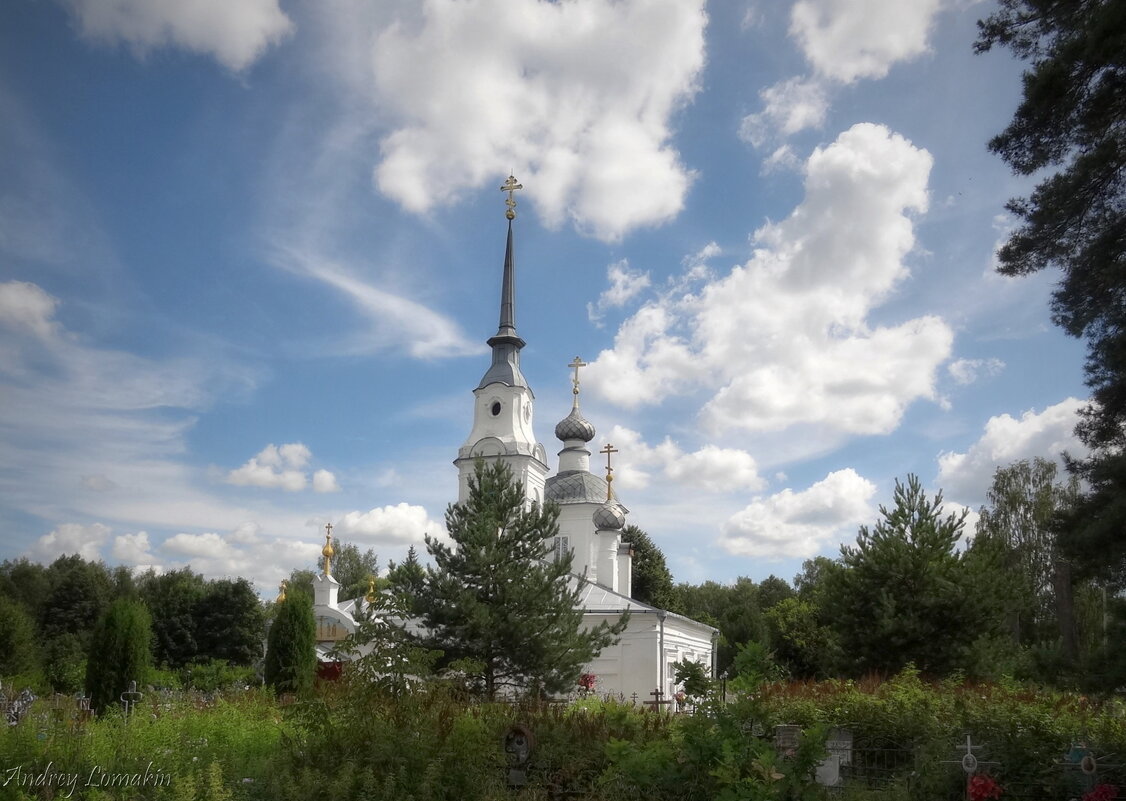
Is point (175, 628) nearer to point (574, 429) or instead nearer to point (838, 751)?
point (574, 429)

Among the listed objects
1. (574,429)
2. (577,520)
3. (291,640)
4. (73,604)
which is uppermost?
(574,429)

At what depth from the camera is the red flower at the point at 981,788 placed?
8.00m

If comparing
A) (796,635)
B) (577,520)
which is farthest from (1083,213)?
(796,635)

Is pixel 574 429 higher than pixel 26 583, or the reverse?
pixel 574 429

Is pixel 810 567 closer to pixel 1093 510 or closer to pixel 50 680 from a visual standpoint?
pixel 50 680

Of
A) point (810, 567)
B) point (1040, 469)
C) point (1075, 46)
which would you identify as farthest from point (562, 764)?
point (810, 567)

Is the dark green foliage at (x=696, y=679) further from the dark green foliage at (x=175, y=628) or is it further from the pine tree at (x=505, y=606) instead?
the dark green foliage at (x=175, y=628)

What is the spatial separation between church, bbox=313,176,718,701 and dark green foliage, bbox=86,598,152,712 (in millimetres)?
9773

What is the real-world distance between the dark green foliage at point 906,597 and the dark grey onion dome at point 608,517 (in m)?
19.3

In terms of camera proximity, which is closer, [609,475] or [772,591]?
[609,475]

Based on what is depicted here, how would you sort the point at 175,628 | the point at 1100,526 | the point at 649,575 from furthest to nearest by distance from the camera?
1. the point at 649,575
2. the point at 175,628
3. the point at 1100,526

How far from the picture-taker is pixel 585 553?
126 feet

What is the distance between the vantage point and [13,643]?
97.3 ft

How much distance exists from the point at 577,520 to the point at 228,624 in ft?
51.6
